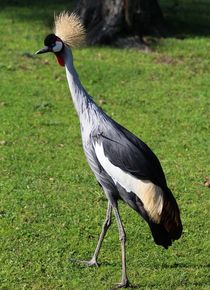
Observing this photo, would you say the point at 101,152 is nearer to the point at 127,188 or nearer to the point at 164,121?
the point at 127,188

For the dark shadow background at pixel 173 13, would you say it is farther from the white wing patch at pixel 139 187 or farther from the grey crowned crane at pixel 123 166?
the white wing patch at pixel 139 187

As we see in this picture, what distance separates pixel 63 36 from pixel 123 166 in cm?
112

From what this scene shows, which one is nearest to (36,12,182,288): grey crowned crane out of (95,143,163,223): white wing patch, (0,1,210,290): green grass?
(95,143,163,223): white wing patch

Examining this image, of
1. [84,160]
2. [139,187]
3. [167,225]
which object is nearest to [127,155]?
[139,187]

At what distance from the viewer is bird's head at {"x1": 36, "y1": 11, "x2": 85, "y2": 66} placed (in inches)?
212

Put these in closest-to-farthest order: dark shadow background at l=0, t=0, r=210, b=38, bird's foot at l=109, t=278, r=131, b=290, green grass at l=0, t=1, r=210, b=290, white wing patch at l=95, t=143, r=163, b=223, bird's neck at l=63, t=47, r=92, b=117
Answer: white wing patch at l=95, t=143, r=163, b=223, bird's neck at l=63, t=47, r=92, b=117, bird's foot at l=109, t=278, r=131, b=290, green grass at l=0, t=1, r=210, b=290, dark shadow background at l=0, t=0, r=210, b=38

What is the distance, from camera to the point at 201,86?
1081 cm

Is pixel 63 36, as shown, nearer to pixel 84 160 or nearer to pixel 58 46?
pixel 58 46

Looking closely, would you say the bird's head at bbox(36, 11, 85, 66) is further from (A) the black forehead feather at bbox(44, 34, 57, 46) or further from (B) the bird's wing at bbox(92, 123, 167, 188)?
(B) the bird's wing at bbox(92, 123, 167, 188)

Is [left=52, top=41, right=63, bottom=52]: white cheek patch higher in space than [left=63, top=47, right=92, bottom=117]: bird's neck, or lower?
higher

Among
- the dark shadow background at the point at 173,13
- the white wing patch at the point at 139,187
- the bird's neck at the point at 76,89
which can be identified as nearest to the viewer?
the white wing patch at the point at 139,187

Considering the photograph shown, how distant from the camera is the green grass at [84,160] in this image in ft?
18.9

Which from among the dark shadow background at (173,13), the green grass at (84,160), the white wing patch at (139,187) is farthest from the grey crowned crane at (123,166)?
the dark shadow background at (173,13)

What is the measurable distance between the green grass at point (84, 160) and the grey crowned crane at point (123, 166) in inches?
23.3
